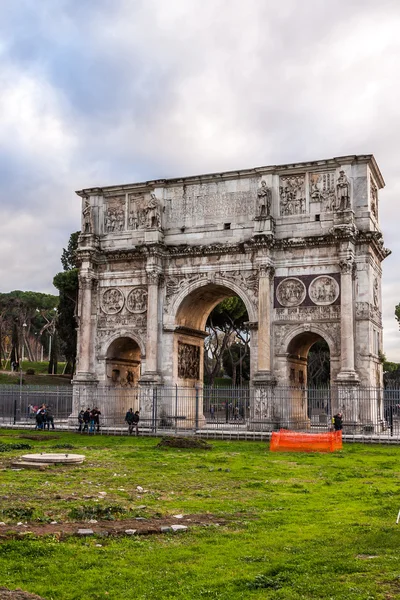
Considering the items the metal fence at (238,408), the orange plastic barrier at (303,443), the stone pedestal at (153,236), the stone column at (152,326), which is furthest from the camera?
the stone pedestal at (153,236)

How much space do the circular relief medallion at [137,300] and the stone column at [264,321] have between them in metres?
5.89

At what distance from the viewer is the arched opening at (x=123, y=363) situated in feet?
108

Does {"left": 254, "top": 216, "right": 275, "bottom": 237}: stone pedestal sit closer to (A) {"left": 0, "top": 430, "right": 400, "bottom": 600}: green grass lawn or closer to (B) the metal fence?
(B) the metal fence

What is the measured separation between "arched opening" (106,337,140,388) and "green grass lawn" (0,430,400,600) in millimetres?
15708

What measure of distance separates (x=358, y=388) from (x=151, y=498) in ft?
56.7

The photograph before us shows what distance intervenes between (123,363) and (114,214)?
24.5 ft

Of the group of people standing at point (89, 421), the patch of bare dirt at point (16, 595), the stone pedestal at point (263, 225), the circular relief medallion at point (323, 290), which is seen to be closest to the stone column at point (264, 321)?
the stone pedestal at point (263, 225)

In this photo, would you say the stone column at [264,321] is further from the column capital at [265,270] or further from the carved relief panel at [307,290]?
the carved relief panel at [307,290]

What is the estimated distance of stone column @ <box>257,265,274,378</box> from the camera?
29.1 meters

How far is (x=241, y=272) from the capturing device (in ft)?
101

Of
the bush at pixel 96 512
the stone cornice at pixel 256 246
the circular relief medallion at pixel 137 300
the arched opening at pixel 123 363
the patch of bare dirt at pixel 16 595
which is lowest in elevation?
the patch of bare dirt at pixel 16 595

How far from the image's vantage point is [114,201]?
111 ft

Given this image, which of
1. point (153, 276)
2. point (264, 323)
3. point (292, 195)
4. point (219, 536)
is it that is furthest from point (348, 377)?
point (219, 536)

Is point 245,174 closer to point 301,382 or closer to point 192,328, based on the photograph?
point 192,328
